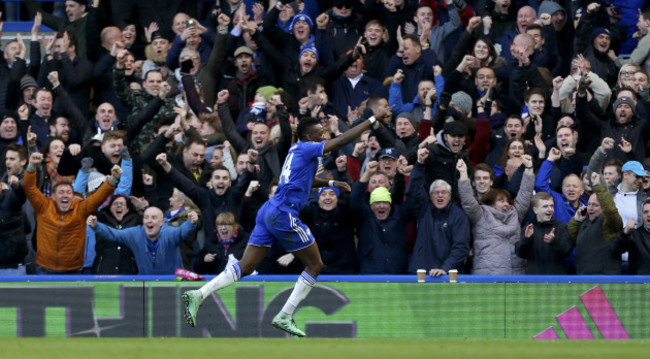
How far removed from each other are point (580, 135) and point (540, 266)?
275 cm

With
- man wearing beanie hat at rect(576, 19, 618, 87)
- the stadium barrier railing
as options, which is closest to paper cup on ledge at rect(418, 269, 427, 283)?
the stadium barrier railing

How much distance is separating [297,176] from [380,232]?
2095 millimetres

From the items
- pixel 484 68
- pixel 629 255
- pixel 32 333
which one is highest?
pixel 484 68

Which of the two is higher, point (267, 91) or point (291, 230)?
point (267, 91)

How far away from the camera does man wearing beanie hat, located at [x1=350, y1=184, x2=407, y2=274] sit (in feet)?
41.3

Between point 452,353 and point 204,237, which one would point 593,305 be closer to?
point 452,353

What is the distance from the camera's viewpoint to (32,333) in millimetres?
11570

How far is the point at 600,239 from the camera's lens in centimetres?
1185

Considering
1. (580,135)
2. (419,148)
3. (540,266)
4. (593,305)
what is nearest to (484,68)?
(580,135)

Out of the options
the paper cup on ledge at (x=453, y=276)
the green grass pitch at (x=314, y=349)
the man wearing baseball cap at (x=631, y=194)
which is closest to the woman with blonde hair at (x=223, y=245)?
the paper cup on ledge at (x=453, y=276)

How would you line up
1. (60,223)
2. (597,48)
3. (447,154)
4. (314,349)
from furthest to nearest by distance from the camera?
1. (597,48)
2. (447,154)
3. (60,223)
4. (314,349)

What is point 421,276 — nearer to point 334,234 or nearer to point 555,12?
point 334,234

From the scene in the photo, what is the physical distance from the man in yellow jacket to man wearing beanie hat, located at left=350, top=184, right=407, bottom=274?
2.82 m

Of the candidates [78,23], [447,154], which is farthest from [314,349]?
[78,23]
